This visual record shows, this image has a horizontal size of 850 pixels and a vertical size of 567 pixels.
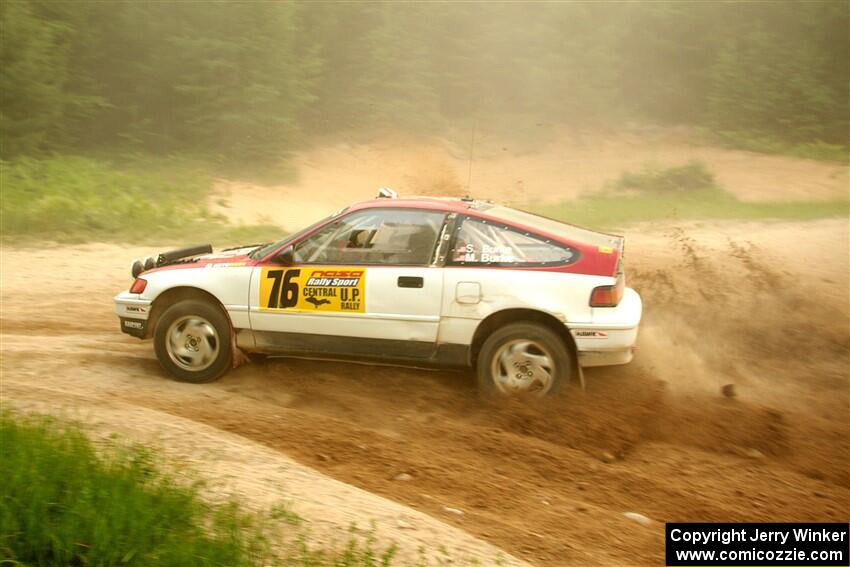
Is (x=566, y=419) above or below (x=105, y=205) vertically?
below

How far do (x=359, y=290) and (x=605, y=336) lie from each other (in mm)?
1888

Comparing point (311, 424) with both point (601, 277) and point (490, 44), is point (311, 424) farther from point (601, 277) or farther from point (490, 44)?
point (490, 44)

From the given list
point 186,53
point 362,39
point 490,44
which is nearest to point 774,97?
point 490,44

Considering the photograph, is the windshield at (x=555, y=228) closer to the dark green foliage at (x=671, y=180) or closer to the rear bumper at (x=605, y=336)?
the rear bumper at (x=605, y=336)

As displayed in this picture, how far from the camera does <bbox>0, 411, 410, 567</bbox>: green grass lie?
3615 mm

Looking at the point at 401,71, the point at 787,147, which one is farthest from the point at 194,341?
the point at 787,147

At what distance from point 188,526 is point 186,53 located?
63.2ft

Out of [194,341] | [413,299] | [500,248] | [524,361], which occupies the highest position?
[500,248]

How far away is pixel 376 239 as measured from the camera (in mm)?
6488

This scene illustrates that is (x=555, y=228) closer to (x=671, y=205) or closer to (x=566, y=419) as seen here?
(x=566, y=419)

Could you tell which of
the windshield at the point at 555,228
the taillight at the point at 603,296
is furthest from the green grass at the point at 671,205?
the taillight at the point at 603,296

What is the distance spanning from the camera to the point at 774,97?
25.2 m

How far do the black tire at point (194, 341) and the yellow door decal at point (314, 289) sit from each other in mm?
446

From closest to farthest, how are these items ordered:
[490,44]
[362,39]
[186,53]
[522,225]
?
[522,225] < [186,53] < [362,39] < [490,44]
